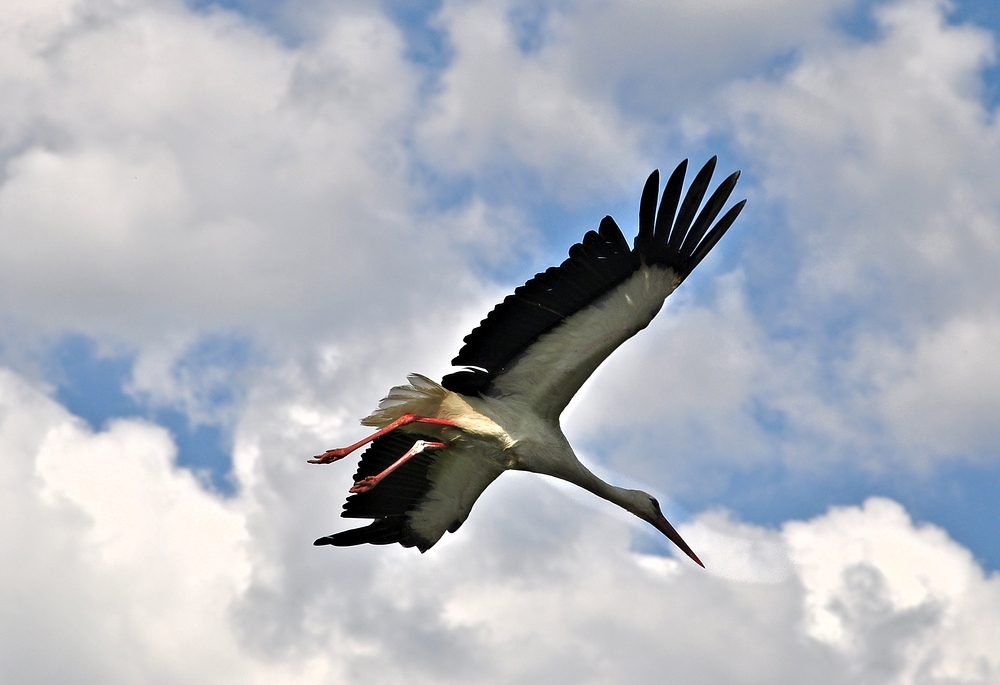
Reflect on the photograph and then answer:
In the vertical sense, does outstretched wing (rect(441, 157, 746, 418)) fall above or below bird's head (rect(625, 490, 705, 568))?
above

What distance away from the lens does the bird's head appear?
18109 millimetres

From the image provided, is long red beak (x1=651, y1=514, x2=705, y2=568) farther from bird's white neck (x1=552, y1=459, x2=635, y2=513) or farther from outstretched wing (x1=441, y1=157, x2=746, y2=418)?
outstretched wing (x1=441, y1=157, x2=746, y2=418)

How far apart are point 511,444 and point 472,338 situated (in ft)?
4.65

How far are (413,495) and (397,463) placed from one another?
1735mm

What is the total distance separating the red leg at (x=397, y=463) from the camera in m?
16.4

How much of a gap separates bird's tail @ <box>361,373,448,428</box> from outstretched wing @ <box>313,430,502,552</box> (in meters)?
0.54

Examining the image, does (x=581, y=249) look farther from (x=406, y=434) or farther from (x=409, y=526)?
(x=409, y=526)

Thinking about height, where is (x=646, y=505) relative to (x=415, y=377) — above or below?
below

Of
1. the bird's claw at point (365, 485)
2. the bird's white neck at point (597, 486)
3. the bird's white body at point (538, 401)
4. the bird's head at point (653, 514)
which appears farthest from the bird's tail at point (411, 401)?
the bird's head at point (653, 514)

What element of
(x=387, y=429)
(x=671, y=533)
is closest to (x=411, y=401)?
(x=387, y=429)

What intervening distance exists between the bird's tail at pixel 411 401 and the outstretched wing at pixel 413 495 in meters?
0.54

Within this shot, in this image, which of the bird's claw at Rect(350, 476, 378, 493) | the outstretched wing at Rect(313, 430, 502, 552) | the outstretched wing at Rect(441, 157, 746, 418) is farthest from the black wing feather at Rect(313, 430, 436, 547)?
the outstretched wing at Rect(441, 157, 746, 418)

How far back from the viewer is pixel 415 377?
16.7m

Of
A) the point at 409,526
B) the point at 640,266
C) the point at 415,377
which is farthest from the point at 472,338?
the point at 409,526
